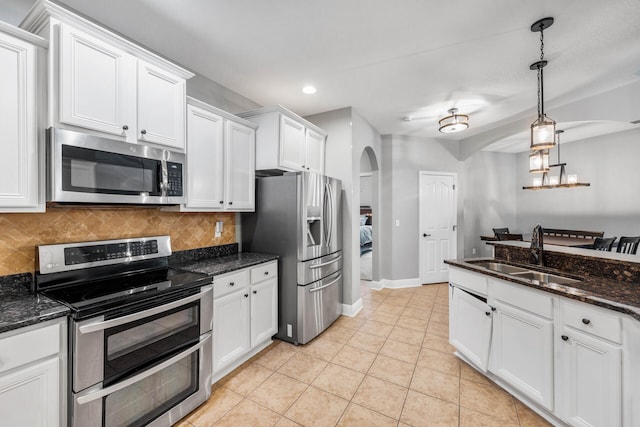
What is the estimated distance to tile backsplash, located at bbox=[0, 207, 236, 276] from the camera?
161 cm

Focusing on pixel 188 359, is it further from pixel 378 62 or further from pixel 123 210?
pixel 378 62

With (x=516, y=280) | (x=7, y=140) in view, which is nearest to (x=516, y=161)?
(x=516, y=280)

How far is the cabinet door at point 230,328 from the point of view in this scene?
2.16m

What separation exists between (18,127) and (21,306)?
92 cm

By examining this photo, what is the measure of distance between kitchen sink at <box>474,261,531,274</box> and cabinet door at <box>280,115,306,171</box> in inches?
86.4

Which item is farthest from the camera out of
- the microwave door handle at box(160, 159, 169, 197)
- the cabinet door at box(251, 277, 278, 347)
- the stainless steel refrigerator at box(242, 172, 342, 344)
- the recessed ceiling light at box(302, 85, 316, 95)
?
the recessed ceiling light at box(302, 85, 316, 95)

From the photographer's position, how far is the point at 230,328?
228 centimetres

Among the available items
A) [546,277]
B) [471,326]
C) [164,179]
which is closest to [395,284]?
[471,326]

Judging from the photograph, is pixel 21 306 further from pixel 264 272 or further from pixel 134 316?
pixel 264 272

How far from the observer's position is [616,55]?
8.07ft

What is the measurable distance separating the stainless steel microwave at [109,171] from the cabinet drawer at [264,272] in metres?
0.91

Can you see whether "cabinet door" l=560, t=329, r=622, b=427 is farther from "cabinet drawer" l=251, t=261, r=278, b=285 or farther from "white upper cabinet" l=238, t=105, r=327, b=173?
"white upper cabinet" l=238, t=105, r=327, b=173

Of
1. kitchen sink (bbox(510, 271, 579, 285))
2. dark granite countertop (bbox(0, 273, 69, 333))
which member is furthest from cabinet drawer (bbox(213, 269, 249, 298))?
kitchen sink (bbox(510, 271, 579, 285))

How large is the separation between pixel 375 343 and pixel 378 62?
2840 millimetres
